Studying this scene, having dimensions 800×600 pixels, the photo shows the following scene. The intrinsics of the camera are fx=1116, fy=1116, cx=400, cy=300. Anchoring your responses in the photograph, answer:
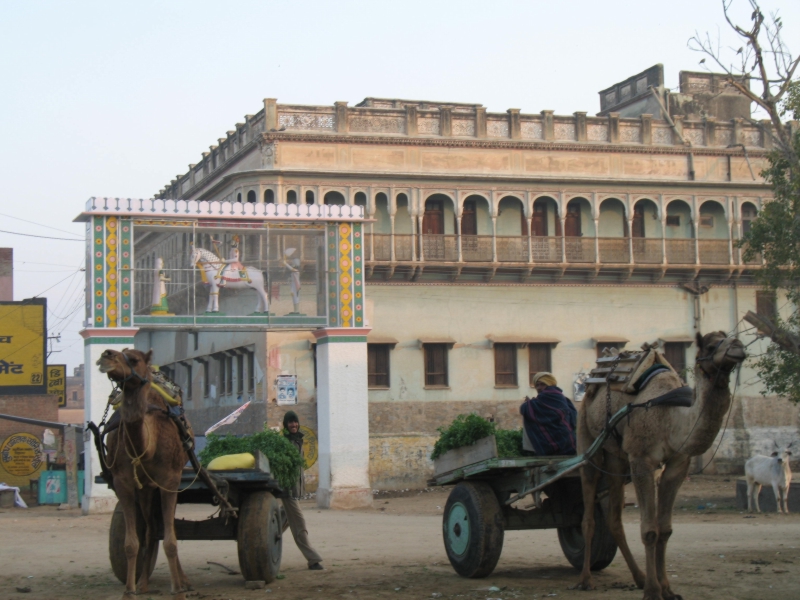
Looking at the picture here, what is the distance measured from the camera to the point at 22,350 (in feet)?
123

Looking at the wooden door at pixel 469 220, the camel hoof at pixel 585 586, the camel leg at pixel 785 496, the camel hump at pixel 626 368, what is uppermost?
the wooden door at pixel 469 220

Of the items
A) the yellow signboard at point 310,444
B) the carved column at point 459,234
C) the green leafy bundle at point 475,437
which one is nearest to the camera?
the green leafy bundle at point 475,437

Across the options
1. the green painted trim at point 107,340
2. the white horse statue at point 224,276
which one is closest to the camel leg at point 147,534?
the green painted trim at point 107,340

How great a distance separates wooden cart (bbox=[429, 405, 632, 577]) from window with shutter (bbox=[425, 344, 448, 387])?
21.4m

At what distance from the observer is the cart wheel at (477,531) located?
11344 mm

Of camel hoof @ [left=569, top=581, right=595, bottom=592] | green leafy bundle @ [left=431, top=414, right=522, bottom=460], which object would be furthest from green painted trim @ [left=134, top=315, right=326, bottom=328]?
camel hoof @ [left=569, top=581, right=595, bottom=592]

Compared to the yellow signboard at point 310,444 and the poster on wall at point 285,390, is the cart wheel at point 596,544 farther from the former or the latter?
the poster on wall at point 285,390

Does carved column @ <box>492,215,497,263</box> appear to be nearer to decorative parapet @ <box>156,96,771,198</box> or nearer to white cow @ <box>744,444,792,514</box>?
decorative parapet @ <box>156,96,771,198</box>

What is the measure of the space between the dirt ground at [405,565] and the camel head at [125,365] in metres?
2.33

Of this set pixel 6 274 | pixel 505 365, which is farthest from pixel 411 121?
pixel 6 274

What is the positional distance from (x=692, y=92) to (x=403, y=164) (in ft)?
45.5

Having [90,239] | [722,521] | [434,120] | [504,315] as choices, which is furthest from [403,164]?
[722,521]

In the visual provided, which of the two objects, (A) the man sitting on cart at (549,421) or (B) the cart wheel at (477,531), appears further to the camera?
(A) the man sitting on cart at (549,421)

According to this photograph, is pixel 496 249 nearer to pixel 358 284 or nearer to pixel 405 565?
pixel 358 284
